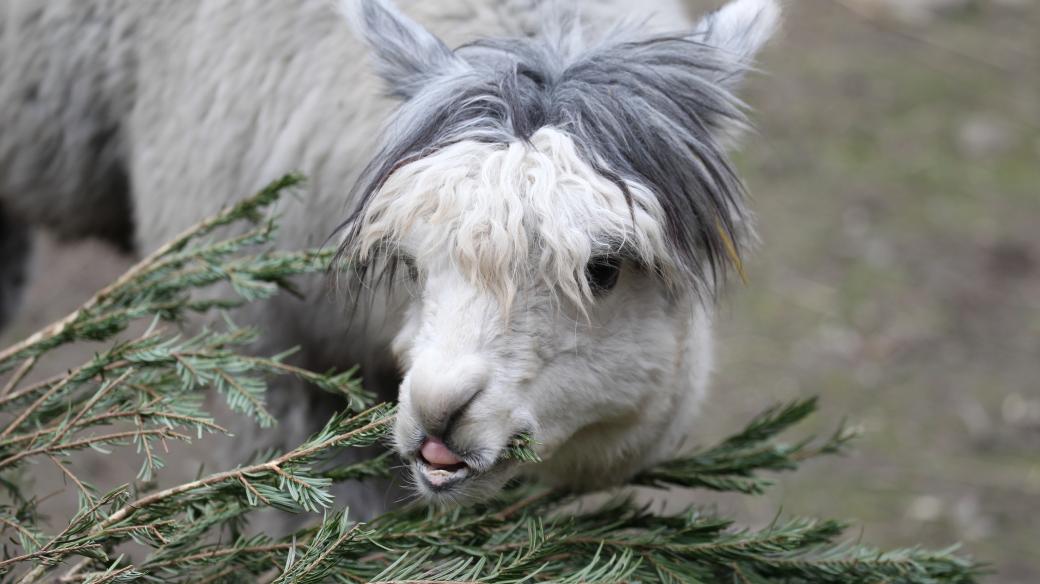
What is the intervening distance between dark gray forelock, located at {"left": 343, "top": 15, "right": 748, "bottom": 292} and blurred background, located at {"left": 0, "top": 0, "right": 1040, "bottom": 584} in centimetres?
214

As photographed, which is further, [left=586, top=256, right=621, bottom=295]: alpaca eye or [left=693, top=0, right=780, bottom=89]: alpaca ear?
[left=693, top=0, right=780, bottom=89]: alpaca ear

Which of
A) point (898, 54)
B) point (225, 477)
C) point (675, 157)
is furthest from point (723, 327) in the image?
point (225, 477)

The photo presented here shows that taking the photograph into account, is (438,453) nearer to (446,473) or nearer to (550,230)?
(446,473)

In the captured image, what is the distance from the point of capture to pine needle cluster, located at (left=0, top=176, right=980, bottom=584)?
1897 millimetres

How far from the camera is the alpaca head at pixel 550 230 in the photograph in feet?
7.10

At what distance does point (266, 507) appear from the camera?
202 centimetres

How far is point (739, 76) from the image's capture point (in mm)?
2557

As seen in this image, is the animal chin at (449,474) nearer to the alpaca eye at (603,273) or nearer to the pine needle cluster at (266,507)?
the pine needle cluster at (266,507)

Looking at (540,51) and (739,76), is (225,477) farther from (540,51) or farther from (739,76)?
(739,76)

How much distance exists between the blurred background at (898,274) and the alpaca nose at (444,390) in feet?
8.64

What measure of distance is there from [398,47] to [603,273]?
0.71 m

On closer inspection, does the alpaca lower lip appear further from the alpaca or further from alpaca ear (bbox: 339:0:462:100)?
alpaca ear (bbox: 339:0:462:100)

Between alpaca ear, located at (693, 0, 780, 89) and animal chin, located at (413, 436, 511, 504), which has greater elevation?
alpaca ear, located at (693, 0, 780, 89)

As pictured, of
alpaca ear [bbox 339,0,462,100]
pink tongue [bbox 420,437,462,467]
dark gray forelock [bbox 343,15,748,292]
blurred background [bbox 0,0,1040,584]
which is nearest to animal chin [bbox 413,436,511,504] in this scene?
pink tongue [bbox 420,437,462,467]
